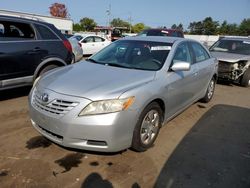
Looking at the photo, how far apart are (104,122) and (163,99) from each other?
116 centimetres

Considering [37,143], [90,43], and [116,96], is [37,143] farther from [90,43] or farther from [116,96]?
[90,43]

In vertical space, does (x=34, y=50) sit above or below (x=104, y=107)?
above

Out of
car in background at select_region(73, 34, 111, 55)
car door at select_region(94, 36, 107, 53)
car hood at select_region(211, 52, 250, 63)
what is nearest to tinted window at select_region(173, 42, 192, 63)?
car hood at select_region(211, 52, 250, 63)

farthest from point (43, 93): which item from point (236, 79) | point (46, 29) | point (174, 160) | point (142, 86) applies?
point (236, 79)

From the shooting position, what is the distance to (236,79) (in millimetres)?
8945

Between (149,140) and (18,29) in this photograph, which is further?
(18,29)

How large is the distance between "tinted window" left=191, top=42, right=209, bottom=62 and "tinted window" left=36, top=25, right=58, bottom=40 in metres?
3.14

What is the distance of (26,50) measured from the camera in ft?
18.5

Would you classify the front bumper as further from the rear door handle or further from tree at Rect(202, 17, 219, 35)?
tree at Rect(202, 17, 219, 35)

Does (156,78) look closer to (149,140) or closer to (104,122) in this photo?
(149,140)

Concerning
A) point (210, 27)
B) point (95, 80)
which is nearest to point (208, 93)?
point (95, 80)

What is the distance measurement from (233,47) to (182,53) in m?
5.82

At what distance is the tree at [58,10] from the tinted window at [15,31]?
86513 mm

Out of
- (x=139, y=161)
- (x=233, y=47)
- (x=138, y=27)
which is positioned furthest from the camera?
(x=138, y=27)
